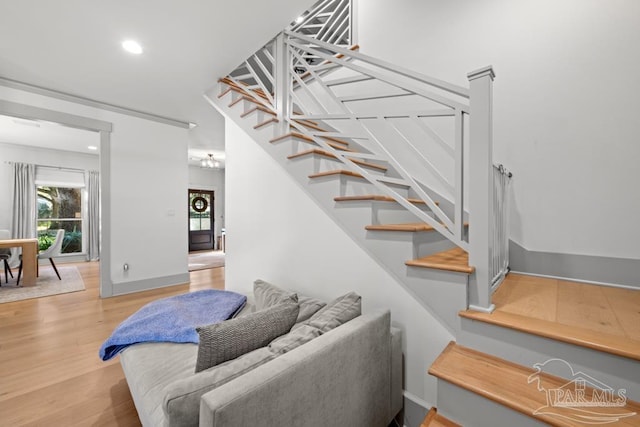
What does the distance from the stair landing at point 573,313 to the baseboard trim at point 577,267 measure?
8cm

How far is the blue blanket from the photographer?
5.41 feet

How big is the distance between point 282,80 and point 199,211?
25.4 feet

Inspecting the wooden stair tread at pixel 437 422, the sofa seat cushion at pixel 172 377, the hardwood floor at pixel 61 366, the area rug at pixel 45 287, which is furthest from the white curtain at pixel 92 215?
the wooden stair tread at pixel 437 422

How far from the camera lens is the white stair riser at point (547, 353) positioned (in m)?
0.92

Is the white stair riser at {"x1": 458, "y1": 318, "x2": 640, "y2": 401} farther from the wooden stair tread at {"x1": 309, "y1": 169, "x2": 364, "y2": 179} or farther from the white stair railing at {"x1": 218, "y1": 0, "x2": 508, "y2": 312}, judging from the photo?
the wooden stair tread at {"x1": 309, "y1": 169, "x2": 364, "y2": 179}

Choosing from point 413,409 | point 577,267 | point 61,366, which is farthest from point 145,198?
point 577,267

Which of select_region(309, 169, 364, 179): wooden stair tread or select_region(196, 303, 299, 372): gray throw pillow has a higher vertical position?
select_region(309, 169, 364, 179): wooden stair tread

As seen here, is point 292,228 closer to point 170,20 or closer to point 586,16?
point 170,20

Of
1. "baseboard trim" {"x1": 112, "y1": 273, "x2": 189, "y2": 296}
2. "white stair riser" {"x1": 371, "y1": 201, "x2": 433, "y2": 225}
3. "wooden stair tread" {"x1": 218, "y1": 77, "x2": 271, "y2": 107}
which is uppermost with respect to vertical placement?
"wooden stair tread" {"x1": 218, "y1": 77, "x2": 271, "y2": 107}

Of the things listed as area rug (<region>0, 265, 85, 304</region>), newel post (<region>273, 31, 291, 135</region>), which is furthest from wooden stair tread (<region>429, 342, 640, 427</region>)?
area rug (<region>0, 265, 85, 304</region>)

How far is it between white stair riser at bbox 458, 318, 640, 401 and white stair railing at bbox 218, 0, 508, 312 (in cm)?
13

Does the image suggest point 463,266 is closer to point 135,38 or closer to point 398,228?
point 398,228

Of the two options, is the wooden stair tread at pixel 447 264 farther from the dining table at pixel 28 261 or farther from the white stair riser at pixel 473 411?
the dining table at pixel 28 261

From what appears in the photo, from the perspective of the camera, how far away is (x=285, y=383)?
939 mm
